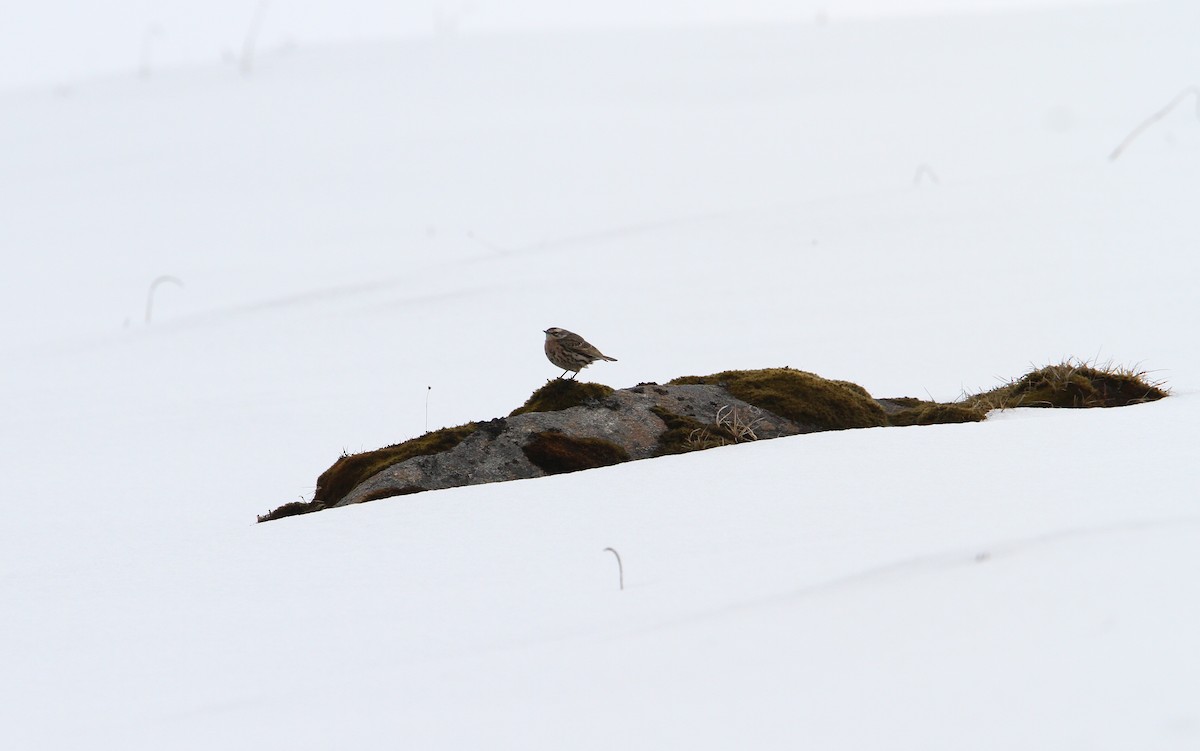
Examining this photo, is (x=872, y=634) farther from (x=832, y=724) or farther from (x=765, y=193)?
(x=765, y=193)

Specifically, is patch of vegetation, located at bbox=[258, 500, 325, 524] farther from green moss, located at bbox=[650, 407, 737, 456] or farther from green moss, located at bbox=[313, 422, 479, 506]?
green moss, located at bbox=[650, 407, 737, 456]

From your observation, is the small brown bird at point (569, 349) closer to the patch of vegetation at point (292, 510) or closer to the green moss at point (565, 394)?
the green moss at point (565, 394)

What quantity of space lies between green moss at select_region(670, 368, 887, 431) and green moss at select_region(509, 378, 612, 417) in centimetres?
37

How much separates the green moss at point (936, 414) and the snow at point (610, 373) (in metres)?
0.41

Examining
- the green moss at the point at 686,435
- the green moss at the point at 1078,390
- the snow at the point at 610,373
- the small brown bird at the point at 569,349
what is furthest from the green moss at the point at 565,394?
the green moss at the point at 1078,390

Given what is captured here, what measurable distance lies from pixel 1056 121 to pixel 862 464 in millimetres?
13531

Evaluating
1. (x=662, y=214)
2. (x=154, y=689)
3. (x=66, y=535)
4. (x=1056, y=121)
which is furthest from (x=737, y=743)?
(x=1056, y=121)

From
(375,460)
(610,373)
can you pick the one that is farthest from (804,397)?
(610,373)

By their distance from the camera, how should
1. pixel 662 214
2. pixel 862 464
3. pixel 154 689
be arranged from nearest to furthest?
pixel 154 689 → pixel 862 464 → pixel 662 214

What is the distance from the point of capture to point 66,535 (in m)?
5.17

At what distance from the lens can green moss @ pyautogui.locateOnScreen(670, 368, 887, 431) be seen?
17.1 ft

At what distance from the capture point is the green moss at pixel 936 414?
5.21 metres

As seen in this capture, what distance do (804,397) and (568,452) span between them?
3.97 ft

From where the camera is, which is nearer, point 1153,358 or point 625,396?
point 625,396
